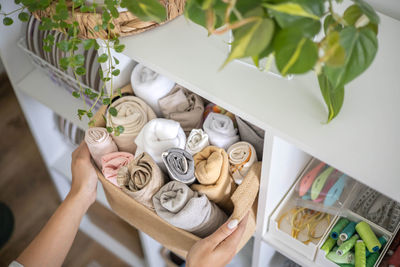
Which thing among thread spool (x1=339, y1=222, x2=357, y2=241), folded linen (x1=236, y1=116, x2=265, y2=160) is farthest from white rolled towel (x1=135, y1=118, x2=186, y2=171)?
thread spool (x1=339, y1=222, x2=357, y2=241)

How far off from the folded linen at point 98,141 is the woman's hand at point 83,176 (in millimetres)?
23

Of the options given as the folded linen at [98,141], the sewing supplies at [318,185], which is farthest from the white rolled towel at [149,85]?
the sewing supplies at [318,185]

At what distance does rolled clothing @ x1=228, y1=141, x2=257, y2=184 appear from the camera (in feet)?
2.84

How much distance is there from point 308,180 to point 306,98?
10.5 inches

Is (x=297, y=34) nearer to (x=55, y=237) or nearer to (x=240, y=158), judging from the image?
(x=240, y=158)

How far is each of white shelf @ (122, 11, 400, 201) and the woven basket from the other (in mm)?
29

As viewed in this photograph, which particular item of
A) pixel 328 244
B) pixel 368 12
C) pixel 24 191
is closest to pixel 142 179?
pixel 328 244

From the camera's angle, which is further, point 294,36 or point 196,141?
point 196,141

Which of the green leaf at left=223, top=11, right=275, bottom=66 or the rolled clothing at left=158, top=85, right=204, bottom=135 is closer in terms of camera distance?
the green leaf at left=223, top=11, right=275, bottom=66

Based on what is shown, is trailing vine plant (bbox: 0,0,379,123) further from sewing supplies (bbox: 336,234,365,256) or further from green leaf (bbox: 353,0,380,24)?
sewing supplies (bbox: 336,234,365,256)

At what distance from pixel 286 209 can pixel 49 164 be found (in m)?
1.02

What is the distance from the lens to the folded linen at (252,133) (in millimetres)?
900

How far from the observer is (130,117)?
36.9 inches

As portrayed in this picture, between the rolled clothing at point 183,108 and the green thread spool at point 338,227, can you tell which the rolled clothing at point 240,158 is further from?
the green thread spool at point 338,227
